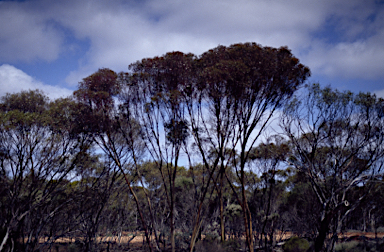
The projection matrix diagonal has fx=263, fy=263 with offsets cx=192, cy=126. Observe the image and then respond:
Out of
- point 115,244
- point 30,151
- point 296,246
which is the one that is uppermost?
point 30,151

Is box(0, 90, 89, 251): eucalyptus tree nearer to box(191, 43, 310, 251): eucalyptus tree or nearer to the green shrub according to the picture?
box(191, 43, 310, 251): eucalyptus tree

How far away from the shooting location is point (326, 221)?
8695 millimetres

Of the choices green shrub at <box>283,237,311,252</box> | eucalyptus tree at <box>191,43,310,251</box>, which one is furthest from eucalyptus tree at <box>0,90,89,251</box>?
green shrub at <box>283,237,311,252</box>

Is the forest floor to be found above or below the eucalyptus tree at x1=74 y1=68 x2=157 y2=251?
below

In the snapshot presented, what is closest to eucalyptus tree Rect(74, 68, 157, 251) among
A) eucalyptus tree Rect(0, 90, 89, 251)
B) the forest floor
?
eucalyptus tree Rect(0, 90, 89, 251)

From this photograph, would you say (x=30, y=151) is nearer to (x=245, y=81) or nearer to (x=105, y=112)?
(x=105, y=112)

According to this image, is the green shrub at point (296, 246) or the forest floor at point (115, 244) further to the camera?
the forest floor at point (115, 244)

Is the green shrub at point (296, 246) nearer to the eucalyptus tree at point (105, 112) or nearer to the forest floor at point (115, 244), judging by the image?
the forest floor at point (115, 244)

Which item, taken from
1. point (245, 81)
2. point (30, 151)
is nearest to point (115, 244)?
point (30, 151)

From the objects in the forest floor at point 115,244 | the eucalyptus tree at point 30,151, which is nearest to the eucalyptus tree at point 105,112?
the eucalyptus tree at point 30,151

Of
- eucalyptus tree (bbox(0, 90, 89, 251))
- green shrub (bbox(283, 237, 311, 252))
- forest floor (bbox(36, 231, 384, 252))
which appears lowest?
forest floor (bbox(36, 231, 384, 252))

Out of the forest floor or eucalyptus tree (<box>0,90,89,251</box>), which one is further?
the forest floor

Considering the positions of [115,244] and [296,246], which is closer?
[296,246]

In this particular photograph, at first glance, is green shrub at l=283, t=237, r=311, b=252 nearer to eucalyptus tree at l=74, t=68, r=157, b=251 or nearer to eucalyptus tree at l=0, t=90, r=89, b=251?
eucalyptus tree at l=74, t=68, r=157, b=251
